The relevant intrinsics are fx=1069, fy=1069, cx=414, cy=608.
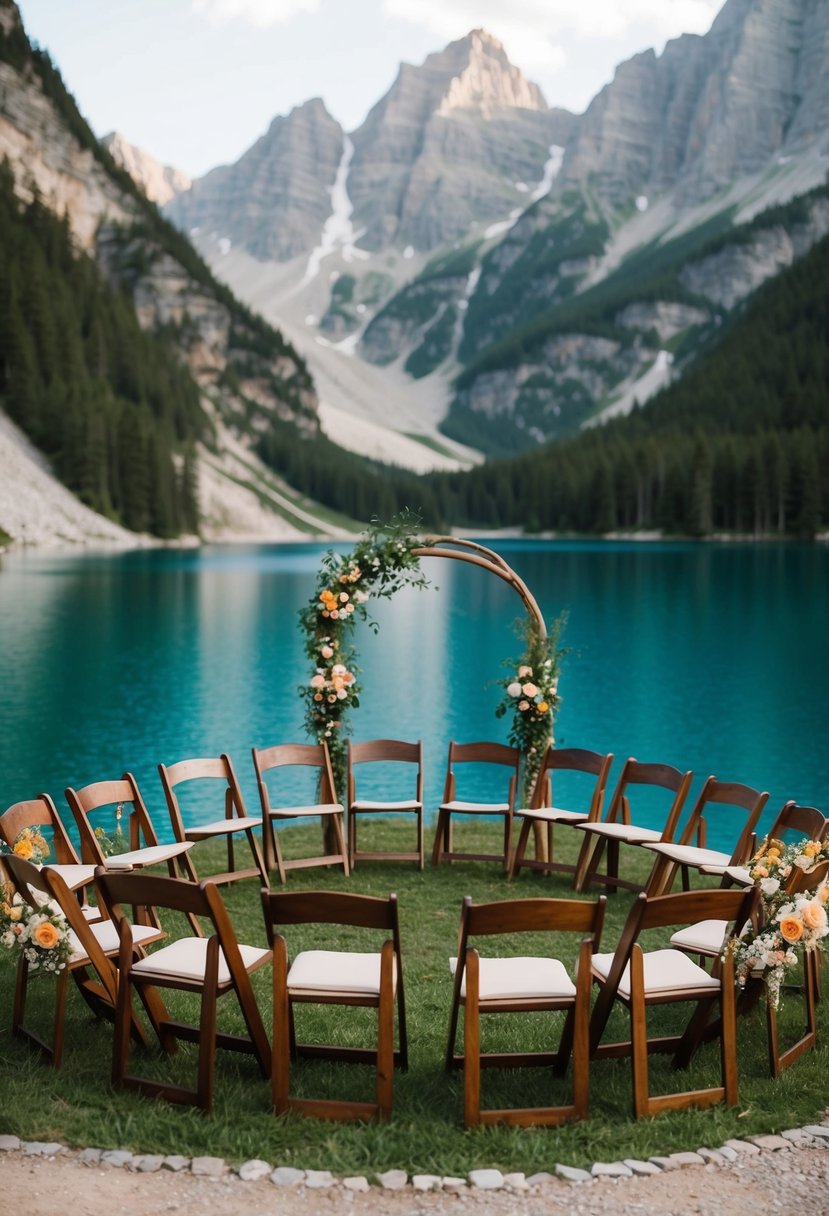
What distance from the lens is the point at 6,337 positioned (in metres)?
103

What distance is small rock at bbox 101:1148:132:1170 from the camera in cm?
569

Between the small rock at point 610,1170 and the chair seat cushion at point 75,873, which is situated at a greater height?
the chair seat cushion at point 75,873

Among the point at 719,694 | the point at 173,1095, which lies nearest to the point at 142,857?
the point at 173,1095

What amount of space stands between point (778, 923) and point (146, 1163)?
4.02m

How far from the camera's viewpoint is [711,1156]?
5.86 meters

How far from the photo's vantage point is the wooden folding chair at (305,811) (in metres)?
12.4

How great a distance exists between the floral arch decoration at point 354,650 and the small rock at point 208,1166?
8537 mm

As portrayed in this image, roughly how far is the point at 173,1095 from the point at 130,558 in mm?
82745

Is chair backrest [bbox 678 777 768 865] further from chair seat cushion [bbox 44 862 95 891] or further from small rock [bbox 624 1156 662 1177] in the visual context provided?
chair seat cushion [bbox 44 862 95 891]

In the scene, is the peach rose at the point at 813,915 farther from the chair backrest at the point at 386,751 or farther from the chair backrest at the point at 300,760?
the chair backrest at the point at 386,751

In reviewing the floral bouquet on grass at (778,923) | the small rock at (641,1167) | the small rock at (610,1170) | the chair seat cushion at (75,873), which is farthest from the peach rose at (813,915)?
the chair seat cushion at (75,873)

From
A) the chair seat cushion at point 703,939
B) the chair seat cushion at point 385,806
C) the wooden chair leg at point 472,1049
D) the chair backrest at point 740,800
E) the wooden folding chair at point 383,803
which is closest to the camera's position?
the wooden chair leg at point 472,1049

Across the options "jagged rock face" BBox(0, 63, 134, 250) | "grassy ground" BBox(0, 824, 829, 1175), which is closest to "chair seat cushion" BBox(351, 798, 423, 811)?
"grassy ground" BBox(0, 824, 829, 1175)

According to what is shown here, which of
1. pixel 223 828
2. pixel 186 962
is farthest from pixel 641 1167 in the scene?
pixel 223 828
